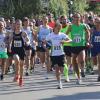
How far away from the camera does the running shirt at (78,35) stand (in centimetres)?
1420

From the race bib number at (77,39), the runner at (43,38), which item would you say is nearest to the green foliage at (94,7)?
the runner at (43,38)

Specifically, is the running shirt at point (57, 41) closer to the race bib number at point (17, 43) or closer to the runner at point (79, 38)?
the runner at point (79, 38)

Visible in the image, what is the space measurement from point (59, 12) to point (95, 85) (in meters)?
23.1

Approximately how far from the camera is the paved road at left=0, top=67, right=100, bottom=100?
11664 mm

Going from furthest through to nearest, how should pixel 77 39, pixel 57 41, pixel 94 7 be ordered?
1. pixel 94 7
2. pixel 77 39
3. pixel 57 41

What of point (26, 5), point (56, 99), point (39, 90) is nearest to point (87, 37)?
point (39, 90)

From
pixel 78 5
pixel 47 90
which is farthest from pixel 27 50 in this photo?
pixel 78 5

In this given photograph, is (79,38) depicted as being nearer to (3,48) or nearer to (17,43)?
(17,43)

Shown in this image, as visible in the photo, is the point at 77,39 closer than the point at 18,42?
No

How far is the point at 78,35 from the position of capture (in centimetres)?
1436

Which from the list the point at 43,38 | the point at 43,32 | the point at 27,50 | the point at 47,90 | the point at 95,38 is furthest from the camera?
the point at 27,50

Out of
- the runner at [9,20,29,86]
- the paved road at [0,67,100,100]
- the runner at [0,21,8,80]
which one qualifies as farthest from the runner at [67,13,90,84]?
the runner at [0,21,8,80]

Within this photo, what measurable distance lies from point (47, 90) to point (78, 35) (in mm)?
2309

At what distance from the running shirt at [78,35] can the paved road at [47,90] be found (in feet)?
3.63
